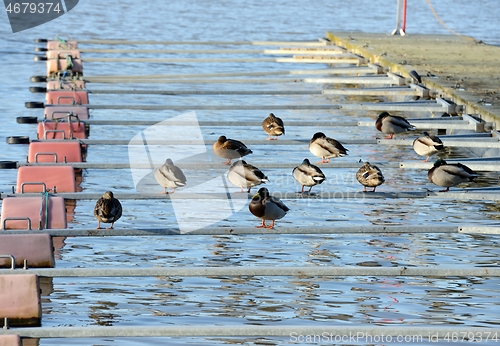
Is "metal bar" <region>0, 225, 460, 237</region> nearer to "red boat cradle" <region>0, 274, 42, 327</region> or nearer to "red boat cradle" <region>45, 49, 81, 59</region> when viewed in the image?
"red boat cradle" <region>0, 274, 42, 327</region>

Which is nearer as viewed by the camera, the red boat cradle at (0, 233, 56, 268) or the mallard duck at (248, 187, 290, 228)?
the red boat cradle at (0, 233, 56, 268)

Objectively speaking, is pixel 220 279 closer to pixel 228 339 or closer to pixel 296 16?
pixel 228 339

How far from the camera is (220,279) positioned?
40.7 feet

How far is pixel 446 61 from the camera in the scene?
2889cm

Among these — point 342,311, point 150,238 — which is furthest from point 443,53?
point 342,311

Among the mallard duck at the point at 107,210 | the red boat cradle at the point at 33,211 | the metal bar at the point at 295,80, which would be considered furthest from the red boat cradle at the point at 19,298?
the metal bar at the point at 295,80

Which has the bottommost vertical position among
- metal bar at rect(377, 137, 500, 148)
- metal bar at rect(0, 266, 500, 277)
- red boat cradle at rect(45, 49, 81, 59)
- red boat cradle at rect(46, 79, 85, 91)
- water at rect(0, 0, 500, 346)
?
water at rect(0, 0, 500, 346)

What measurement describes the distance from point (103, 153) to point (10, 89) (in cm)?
993

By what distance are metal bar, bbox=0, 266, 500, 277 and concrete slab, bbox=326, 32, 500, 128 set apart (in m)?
8.95

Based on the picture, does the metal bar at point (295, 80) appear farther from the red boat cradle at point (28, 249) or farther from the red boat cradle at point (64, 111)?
the red boat cradle at point (28, 249)

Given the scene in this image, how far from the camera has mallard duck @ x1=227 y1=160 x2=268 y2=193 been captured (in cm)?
1462

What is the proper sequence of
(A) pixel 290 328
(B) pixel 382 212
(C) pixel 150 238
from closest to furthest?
(A) pixel 290 328, (C) pixel 150 238, (B) pixel 382 212

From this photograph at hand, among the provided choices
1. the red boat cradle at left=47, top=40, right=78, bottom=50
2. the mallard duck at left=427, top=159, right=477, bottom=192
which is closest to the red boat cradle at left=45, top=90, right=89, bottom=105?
the red boat cradle at left=47, top=40, right=78, bottom=50

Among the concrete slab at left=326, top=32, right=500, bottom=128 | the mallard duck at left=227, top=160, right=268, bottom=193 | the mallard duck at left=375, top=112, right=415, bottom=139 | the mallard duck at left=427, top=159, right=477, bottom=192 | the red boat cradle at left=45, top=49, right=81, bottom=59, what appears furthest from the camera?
the red boat cradle at left=45, top=49, right=81, bottom=59
